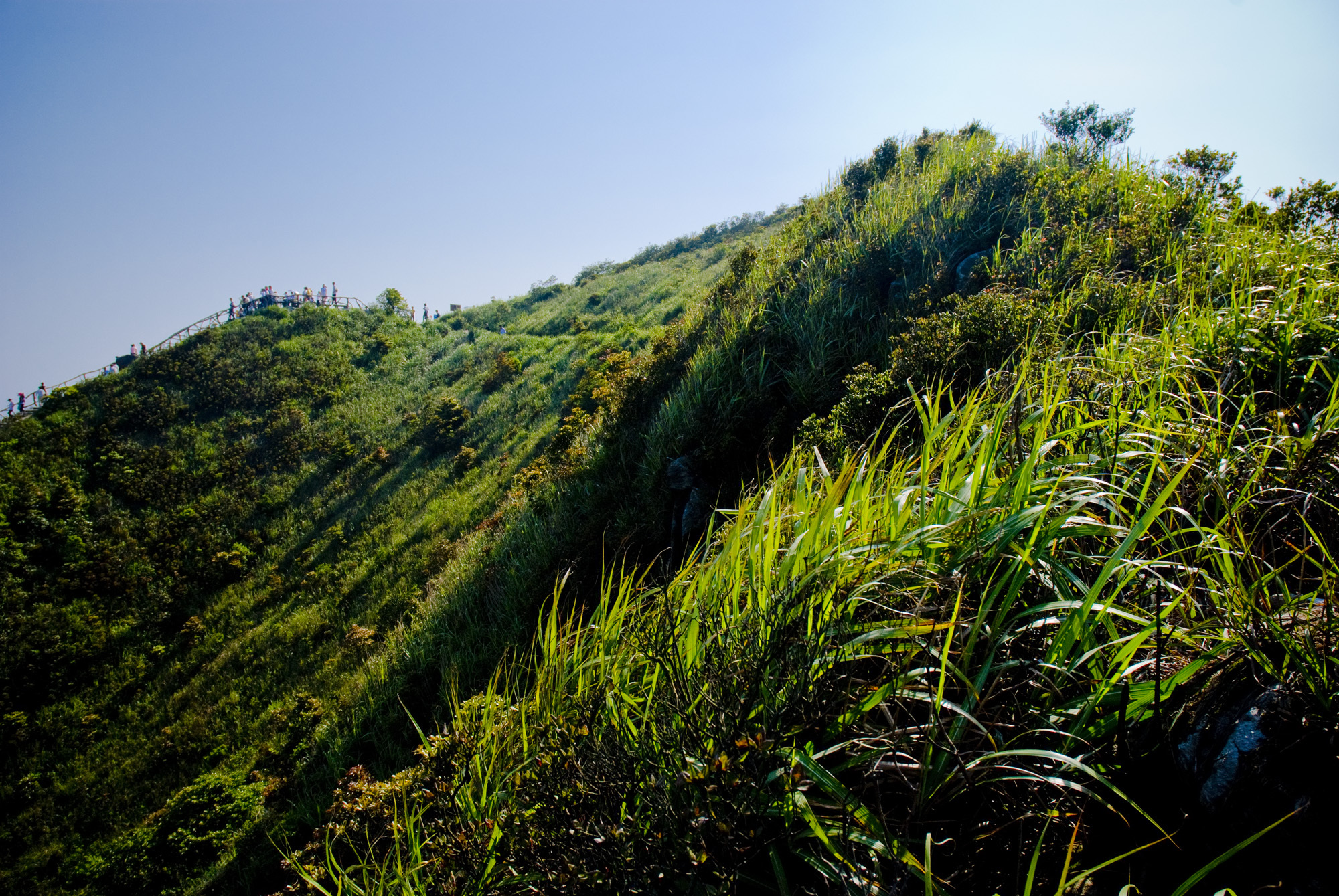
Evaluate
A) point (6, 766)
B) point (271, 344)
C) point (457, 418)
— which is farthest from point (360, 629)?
point (271, 344)

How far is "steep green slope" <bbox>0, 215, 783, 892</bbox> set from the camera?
26.2 ft

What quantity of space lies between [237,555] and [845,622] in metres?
19.9

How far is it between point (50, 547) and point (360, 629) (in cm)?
1484

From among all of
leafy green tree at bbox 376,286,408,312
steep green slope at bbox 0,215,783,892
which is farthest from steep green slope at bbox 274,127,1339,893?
leafy green tree at bbox 376,286,408,312

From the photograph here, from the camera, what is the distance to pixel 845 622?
1.82m

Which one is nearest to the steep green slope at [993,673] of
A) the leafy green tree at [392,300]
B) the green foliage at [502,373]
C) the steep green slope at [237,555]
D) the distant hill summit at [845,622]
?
the distant hill summit at [845,622]

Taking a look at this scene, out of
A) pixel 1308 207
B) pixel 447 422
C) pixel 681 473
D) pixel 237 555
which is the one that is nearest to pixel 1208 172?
pixel 1308 207

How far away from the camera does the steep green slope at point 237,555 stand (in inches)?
315

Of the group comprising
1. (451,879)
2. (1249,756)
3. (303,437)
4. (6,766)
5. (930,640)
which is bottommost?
(6,766)

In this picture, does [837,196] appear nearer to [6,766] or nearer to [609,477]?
[609,477]

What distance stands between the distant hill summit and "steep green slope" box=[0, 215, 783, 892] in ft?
0.41

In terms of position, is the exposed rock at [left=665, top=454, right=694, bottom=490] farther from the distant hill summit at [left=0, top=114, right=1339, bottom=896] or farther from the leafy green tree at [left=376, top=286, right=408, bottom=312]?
the leafy green tree at [left=376, top=286, right=408, bottom=312]

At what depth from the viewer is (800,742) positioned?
1729 mm

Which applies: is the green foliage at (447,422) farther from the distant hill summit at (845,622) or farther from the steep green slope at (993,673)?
the steep green slope at (993,673)
